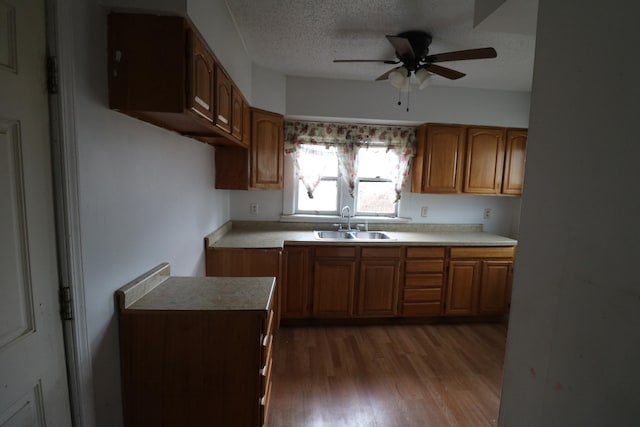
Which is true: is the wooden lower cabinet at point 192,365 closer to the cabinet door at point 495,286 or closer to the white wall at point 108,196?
the white wall at point 108,196

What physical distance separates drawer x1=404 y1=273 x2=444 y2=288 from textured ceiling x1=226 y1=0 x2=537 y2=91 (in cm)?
201

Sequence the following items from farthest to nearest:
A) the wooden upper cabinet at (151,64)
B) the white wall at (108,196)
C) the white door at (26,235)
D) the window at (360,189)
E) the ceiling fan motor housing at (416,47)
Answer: the window at (360,189), the ceiling fan motor housing at (416,47), the wooden upper cabinet at (151,64), the white wall at (108,196), the white door at (26,235)

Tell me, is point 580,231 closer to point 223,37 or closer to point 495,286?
point 223,37

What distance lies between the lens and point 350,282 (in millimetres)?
2768

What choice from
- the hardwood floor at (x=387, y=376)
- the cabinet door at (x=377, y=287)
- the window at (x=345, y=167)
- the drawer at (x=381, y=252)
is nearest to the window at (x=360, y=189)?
the window at (x=345, y=167)

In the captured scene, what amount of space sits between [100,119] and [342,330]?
2535mm

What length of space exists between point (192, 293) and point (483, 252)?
2790 mm

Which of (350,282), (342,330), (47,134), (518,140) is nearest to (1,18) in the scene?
(47,134)

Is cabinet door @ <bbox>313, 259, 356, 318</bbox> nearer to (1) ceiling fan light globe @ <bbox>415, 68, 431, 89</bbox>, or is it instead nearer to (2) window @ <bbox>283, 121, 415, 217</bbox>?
(2) window @ <bbox>283, 121, 415, 217</bbox>

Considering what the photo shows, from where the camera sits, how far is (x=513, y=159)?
120 inches

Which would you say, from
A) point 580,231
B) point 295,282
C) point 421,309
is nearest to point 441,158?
point 421,309

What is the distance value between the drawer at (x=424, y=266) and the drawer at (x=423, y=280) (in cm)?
5

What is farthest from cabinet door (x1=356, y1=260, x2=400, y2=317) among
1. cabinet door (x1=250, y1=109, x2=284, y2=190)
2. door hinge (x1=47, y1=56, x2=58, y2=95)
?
door hinge (x1=47, y1=56, x2=58, y2=95)

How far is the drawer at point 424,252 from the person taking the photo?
2812 mm
